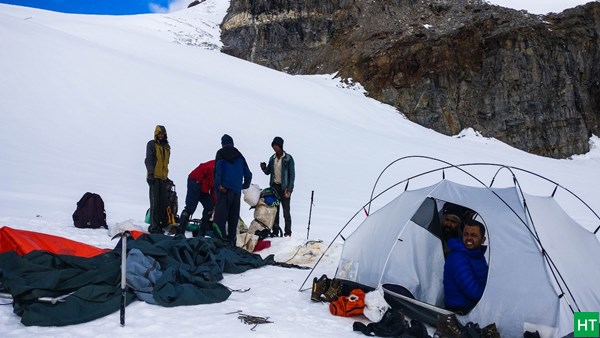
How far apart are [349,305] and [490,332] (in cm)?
128

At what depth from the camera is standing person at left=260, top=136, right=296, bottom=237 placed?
825 cm

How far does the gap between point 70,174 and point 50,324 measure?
25.2ft

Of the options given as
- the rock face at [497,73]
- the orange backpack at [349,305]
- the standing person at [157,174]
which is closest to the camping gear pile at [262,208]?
A: the standing person at [157,174]

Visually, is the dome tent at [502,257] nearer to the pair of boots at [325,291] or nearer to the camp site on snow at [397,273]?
the camp site on snow at [397,273]

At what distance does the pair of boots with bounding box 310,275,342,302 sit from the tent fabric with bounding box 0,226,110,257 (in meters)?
2.58

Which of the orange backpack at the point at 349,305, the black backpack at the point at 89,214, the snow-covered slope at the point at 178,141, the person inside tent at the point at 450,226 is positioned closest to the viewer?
the orange backpack at the point at 349,305

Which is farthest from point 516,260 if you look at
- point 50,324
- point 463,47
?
point 463,47

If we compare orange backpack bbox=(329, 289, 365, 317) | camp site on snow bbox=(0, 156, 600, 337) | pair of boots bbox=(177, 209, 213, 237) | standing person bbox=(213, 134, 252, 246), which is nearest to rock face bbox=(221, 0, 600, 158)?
pair of boots bbox=(177, 209, 213, 237)

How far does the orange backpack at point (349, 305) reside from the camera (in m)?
4.43

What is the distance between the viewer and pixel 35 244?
4.95 metres

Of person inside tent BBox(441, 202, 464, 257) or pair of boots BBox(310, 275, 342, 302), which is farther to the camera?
person inside tent BBox(441, 202, 464, 257)

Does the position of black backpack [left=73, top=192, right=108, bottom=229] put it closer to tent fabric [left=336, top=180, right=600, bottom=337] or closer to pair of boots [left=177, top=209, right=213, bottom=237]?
pair of boots [left=177, top=209, right=213, bottom=237]

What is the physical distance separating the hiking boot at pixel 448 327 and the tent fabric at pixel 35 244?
152 inches

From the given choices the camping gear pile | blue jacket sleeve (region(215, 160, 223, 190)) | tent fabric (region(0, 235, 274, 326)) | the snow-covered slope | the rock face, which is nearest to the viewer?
tent fabric (region(0, 235, 274, 326))
